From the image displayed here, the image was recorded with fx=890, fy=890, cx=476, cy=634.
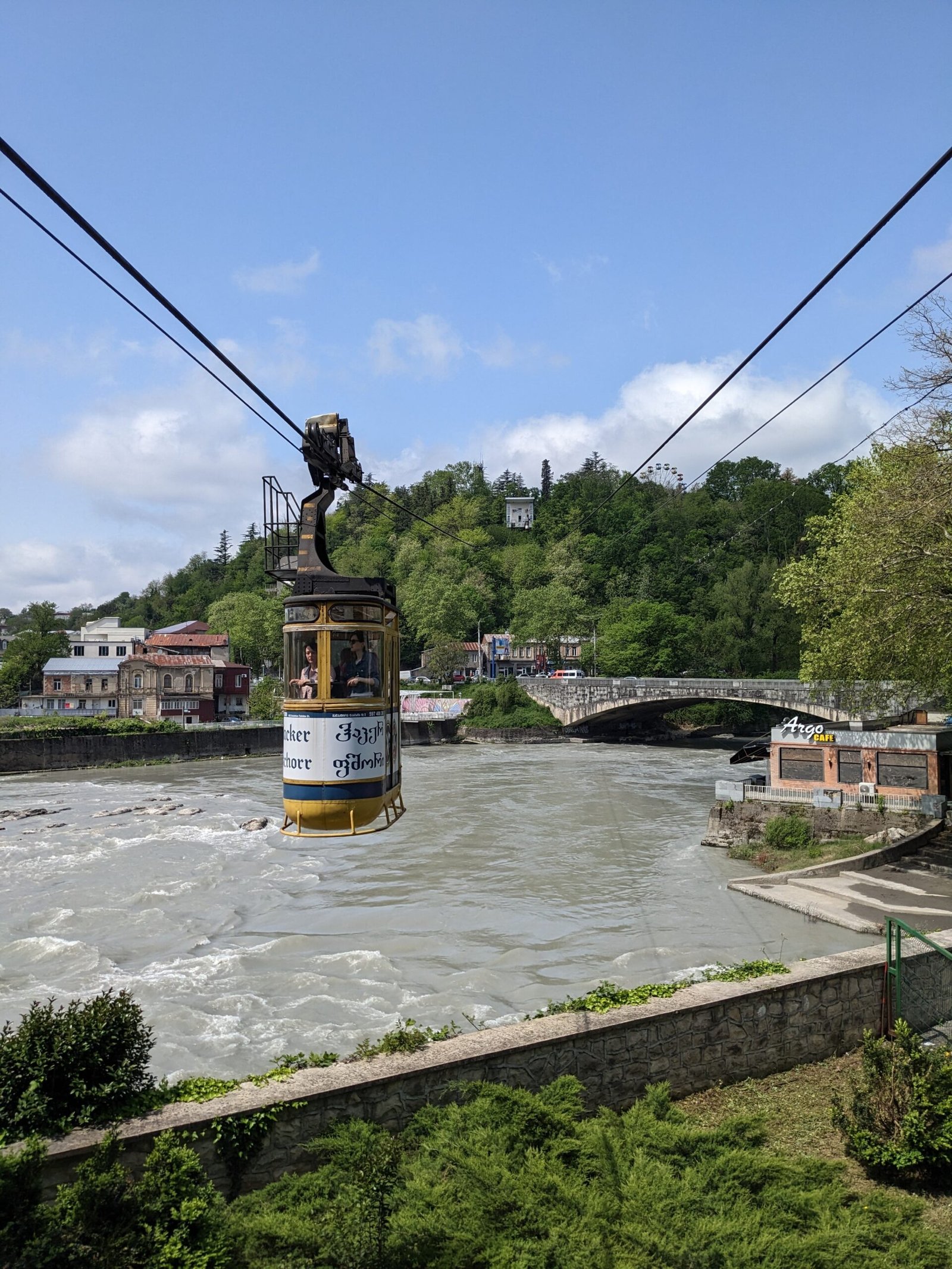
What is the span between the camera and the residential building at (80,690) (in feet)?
278

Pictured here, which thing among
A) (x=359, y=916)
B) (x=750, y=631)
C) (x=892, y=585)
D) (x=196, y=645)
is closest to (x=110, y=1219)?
(x=359, y=916)

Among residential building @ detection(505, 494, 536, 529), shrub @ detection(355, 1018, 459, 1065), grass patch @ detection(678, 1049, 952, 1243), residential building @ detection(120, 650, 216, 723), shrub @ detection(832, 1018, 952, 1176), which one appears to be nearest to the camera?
grass patch @ detection(678, 1049, 952, 1243)

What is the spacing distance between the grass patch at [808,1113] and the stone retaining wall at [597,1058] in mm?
179

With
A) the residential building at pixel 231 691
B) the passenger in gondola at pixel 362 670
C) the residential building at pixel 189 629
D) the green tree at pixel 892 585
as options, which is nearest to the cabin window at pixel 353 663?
the passenger in gondola at pixel 362 670

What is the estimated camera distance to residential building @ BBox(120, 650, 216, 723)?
82250 millimetres

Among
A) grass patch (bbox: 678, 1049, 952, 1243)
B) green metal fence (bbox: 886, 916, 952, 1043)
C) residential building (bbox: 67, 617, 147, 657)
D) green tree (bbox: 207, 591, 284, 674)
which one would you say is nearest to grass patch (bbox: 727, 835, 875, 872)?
green metal fence (bbox: 886, 916, 952, 1043)

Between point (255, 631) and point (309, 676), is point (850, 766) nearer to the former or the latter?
point (309, 676)

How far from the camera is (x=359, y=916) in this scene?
75.4ft

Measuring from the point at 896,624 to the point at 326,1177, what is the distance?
19866 mm

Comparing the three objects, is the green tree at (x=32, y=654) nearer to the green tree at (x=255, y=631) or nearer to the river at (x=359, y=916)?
the green tree at (x=255, y=631)

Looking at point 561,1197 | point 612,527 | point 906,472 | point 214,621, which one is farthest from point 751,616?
point 561,1197

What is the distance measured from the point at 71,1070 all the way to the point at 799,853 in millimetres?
24868

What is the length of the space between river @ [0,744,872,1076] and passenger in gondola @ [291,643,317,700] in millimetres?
6027

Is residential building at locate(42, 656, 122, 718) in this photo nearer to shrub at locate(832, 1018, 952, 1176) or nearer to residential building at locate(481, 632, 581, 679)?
residential building at locate(481, 632, 581, 679)
